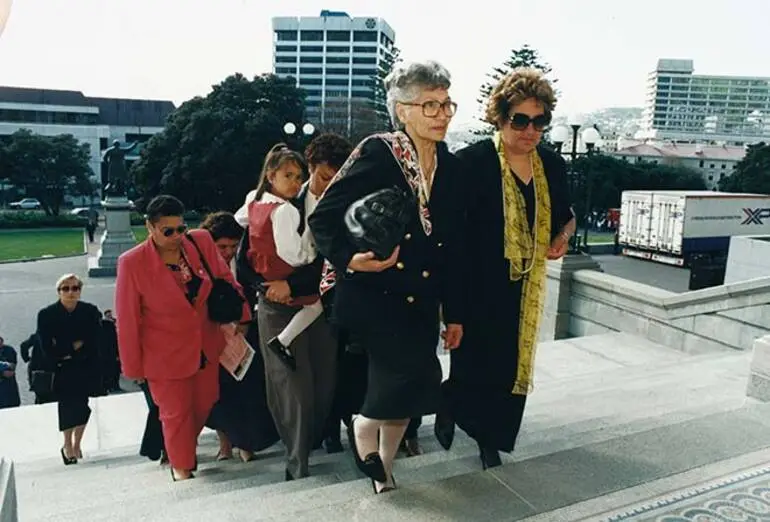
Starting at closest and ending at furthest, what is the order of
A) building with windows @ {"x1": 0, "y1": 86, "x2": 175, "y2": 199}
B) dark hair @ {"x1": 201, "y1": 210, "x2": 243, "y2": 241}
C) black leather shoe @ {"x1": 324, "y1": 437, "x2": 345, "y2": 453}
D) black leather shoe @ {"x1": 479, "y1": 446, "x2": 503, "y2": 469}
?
black leather shoe @ {"x1": 479, "y1": 446, "x2": 503, "y2": 469} < black leather shoe @ {"x1": 324, "y1": 437, "x2": 345, "y2": 453} < dark hair @ {"x1": 201, "y1": 210, "x2": 243, "y2": 241} < building with windows @ {"x1": 0, "y1": 86, "x2": 175, "y2": 199}

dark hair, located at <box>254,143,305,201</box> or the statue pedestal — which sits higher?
dark hair, located at <box>254,143,305,201</box>

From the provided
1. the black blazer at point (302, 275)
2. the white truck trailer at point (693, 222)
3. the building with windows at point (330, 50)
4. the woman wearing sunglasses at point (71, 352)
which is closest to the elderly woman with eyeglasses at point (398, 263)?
the black blazer at point (302, 275)

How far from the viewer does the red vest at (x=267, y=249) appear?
292 centimetres

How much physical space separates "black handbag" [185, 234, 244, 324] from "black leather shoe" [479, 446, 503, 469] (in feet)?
4.69

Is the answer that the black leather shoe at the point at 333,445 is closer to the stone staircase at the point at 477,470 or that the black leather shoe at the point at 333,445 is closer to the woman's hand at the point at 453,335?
the stone staircase at the point at 477,470

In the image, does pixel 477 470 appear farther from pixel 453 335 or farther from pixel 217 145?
pixel 217 145

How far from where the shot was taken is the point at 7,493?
1.91m

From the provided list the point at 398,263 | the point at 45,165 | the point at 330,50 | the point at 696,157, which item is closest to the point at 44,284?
the point at 398,263

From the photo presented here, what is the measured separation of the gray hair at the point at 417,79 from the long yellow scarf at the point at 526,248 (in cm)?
54

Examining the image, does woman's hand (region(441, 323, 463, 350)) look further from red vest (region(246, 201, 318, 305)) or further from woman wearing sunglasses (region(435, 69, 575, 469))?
red vest (region(246, 201, 318, 305))

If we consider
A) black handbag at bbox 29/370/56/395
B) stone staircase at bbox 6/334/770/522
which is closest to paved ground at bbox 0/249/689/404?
black handbag at bbox 29/370/56/395

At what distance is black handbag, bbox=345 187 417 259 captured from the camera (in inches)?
87.1

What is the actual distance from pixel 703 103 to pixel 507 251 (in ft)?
447

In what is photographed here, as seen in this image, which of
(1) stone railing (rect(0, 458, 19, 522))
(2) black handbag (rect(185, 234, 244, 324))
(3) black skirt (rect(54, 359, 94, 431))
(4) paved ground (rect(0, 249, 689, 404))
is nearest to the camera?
(1) stone railing (rect(0, 458, 19, 522))
